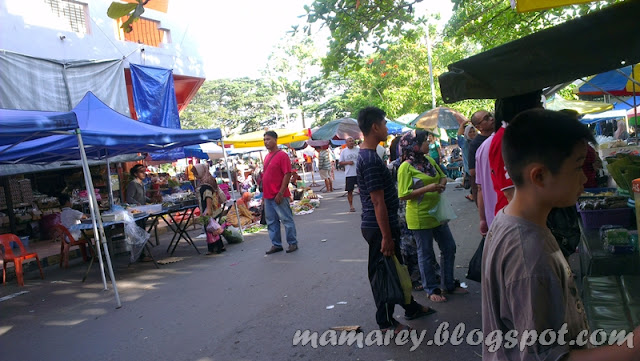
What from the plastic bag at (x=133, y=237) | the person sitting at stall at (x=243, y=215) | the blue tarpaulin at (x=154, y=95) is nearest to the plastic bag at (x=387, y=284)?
the plastic bag at (x=133, y=237)

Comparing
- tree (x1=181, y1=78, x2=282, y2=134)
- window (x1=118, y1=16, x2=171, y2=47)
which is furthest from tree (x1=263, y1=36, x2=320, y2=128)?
window (x1=118, y1=16, x2=171, y2=47)

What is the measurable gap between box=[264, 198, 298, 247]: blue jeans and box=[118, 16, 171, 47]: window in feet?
35.2

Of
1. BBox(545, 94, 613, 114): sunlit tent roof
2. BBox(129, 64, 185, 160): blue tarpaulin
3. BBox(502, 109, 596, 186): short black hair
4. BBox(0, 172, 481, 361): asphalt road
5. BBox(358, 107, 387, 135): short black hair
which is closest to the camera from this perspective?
BBox(502, 109, 596, 186): short black hair

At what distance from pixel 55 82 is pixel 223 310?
1022 centimetres

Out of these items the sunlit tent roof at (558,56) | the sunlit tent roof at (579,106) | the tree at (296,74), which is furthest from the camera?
the tree at (296,74)

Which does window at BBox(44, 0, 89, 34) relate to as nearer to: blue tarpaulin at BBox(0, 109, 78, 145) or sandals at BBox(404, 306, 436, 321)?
blue tarpaulin at BBox(0, 109, 78, 145)

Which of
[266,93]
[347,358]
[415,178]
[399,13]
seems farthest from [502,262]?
[266,93]

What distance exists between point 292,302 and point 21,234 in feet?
36.3

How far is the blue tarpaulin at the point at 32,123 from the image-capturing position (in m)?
5.25

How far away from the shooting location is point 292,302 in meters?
5.30

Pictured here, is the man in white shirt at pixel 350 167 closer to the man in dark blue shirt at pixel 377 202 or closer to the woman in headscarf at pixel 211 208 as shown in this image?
the woman in headscarf at pixel 211 208

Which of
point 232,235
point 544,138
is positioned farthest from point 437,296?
point 232,235

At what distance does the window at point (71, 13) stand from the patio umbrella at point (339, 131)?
8.09m

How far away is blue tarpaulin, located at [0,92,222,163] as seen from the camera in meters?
7.54
